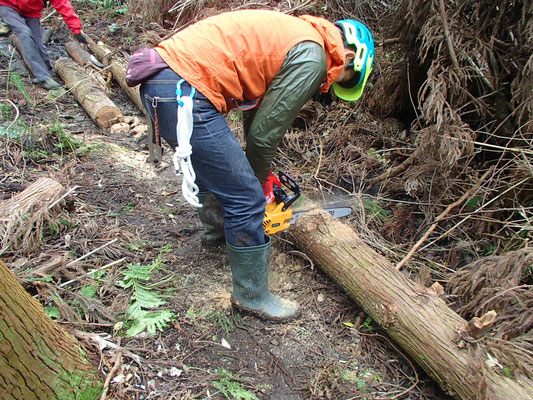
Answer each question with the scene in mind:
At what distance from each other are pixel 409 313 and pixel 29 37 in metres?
6.49

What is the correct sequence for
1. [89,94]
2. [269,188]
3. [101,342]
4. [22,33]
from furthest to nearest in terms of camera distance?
[22,33], [89,94], [269,188], [101,342]

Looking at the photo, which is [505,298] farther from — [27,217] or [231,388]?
Answer: [27,217]

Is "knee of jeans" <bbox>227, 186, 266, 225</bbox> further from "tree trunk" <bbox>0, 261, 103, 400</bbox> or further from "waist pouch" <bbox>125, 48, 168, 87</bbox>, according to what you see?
"tree trunk" <bbox>0, 261, 103, 400</bbox>

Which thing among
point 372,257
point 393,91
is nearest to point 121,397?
point 372,257

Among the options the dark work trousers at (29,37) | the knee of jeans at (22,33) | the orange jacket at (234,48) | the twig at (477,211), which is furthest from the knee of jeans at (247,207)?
the knee of jeans at (22,33)

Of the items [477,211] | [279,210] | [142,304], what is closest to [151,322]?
[142,304]

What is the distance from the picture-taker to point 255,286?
2.38m

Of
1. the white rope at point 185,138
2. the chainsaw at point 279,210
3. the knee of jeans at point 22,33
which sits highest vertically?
the white rope at point 185,138

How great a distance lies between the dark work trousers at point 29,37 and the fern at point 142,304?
4.68m

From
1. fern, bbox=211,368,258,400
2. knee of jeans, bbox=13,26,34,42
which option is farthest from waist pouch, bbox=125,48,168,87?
knee of jeans, bbox=13,26,34,42

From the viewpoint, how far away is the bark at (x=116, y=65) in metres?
5.54

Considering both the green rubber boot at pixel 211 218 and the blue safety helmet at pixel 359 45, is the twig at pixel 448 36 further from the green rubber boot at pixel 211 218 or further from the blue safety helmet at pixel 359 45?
the green rubber boot at pixel 211 218

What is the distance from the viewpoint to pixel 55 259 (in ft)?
7.89

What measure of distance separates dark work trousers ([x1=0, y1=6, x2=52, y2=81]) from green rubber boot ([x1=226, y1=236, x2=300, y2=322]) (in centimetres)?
525
